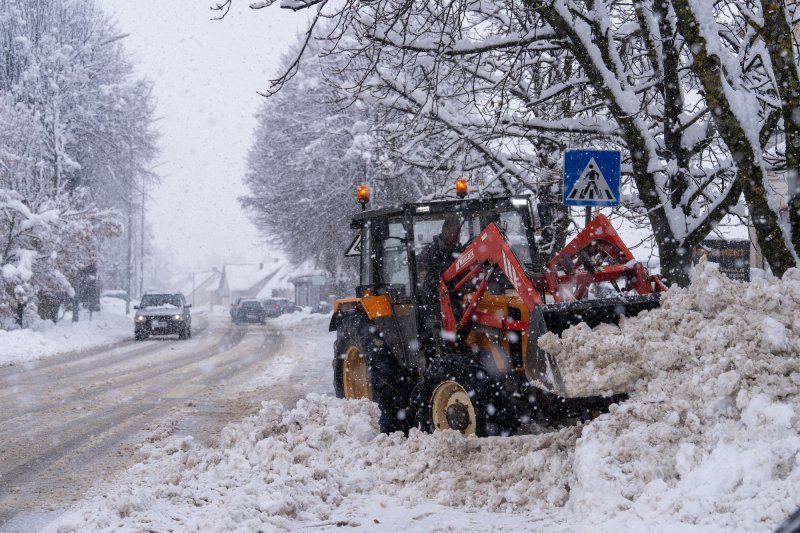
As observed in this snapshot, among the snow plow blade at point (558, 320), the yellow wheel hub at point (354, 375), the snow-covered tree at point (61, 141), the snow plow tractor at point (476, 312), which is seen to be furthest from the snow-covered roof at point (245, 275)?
the snow plow blade at point (558, 320)

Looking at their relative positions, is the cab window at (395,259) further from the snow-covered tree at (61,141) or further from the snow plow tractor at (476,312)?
the snow-covered tree at (61,141)

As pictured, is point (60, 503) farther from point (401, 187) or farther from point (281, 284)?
point (281, 284)

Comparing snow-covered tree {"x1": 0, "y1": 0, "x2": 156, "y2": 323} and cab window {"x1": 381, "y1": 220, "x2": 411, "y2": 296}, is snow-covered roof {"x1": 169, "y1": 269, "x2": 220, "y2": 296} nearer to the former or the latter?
snow-covered tree {"x1": 0, "y1": 0, "x2": 156, "y2": 323}

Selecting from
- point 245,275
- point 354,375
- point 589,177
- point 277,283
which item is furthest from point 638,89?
point 245,275

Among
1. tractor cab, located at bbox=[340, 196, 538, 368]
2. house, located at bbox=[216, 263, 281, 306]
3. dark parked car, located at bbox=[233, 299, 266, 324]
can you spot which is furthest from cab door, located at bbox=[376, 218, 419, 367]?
house, located at bbox=[216, 263, 281, 306]

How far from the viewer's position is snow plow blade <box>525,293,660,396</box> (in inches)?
217

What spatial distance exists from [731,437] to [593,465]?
0.76 meters

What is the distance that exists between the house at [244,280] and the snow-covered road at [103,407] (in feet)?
243

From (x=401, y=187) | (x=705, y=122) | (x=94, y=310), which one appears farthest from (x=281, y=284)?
(x=705, y=122)

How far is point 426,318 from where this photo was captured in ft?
24.4

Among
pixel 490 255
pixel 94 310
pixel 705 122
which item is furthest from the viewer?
pixel 94 310

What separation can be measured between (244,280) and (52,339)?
73.5 m

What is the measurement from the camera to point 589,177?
7.99 metres

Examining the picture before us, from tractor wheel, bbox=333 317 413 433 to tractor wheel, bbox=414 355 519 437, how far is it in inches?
21.1
